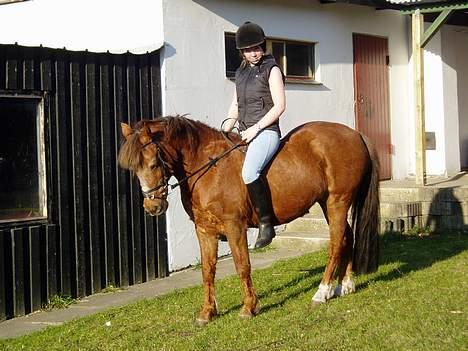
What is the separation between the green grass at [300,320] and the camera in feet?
18.5

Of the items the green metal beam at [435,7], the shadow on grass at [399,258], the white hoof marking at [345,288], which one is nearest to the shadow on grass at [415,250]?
the shadow on grass at [399,258]

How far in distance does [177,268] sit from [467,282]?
3817mm

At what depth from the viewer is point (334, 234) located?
281 inches

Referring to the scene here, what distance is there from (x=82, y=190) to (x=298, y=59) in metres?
4.96

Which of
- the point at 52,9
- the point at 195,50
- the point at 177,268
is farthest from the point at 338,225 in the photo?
the point at 52,9

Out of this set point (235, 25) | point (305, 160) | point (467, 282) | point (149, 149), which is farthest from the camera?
point (235, 25)

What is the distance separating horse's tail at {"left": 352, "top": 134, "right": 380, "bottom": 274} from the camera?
745 cm

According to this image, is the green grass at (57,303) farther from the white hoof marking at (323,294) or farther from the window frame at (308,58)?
the window frame at (308,58)

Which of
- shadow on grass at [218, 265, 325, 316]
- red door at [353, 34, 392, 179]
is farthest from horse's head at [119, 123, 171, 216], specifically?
red door at [353, 34, 392, 179]

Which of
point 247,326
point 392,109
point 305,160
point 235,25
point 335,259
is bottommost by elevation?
point 247,326

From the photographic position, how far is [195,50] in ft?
33.1

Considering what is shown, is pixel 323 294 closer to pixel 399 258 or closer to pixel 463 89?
pixel 399 258

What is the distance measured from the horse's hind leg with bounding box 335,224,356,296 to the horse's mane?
5.86 ft

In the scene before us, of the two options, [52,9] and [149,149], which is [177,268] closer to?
[149,149]
